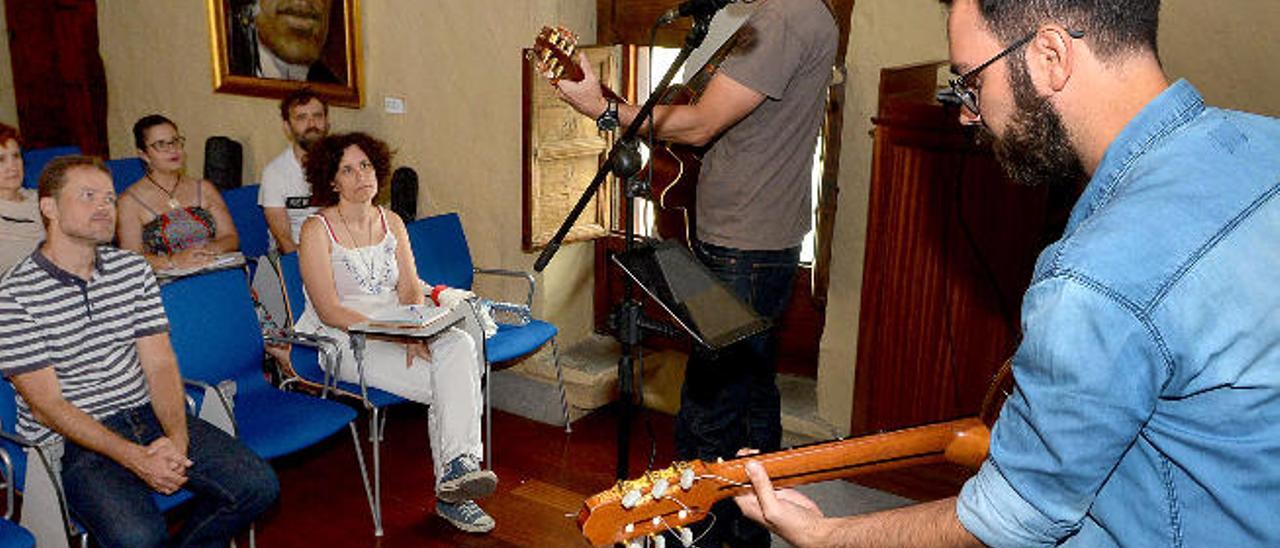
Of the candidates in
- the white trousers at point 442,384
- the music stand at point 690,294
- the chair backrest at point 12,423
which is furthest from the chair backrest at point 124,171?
the music stand at point 690,294

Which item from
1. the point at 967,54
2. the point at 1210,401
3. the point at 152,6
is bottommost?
the point at 1210,401

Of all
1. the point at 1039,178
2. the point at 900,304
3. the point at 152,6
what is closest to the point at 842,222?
the point at 900,304

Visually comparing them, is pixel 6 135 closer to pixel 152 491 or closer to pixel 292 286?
pixel 292 286

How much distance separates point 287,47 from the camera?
5629 millimetres

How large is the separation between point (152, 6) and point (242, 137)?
3.46 ft

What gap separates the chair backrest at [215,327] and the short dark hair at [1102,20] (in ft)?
9.42

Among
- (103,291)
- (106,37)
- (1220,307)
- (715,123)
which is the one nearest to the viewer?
(1220,307)

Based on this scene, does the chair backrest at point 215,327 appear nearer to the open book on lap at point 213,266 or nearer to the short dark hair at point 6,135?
the open book on lap at point 213,266

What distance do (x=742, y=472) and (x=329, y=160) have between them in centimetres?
282

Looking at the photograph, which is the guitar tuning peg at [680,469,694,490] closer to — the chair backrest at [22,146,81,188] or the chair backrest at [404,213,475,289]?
the chair backrest at [404,213,475,289]

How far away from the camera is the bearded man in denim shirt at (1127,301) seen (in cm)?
110

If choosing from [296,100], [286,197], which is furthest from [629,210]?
[296,100]

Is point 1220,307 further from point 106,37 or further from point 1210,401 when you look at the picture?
point 106,37

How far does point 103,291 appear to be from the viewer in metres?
3.04
